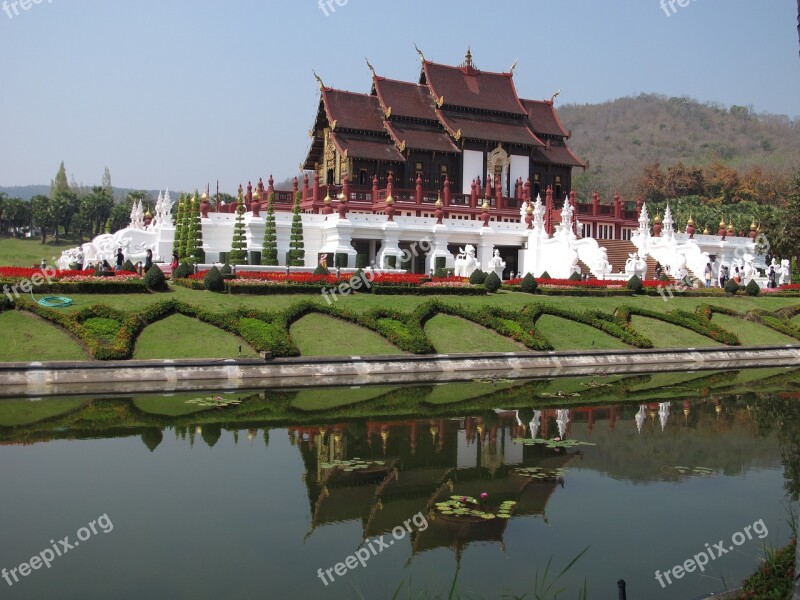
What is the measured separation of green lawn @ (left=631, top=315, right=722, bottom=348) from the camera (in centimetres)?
3052

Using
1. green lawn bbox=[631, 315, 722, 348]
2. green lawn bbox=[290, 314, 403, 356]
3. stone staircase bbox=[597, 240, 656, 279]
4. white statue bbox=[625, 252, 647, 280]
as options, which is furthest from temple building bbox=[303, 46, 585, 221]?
green lawn bbox=[290, 314, 403, 356]

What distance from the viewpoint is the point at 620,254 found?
44906mm

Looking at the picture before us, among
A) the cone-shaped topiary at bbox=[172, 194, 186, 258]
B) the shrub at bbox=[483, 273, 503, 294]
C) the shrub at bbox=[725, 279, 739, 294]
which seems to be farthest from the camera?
the cone-shaped topiary at bbox=[172, 194, 186, 258]

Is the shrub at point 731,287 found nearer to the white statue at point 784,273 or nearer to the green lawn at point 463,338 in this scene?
the white statue at point 784,273

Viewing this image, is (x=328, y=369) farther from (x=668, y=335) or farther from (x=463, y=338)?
(x=668, y=335)

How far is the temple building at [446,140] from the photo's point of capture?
5028cm

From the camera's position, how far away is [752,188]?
296 ft

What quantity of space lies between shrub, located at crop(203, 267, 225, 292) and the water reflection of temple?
41.4 ft

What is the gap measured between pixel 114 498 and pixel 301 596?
14.5 feet

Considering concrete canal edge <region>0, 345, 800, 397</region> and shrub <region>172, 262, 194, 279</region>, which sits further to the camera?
shrub <region>172, 262, 194, 279</region>

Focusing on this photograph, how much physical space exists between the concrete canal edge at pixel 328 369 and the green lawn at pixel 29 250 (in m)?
47.9

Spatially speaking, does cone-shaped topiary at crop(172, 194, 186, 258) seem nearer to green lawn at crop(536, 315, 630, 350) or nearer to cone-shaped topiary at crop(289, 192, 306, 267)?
cone-shaped topiary at crop(289, 192, 306, 267)

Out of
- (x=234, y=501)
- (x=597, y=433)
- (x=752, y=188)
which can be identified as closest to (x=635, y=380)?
(x=597, y=433)

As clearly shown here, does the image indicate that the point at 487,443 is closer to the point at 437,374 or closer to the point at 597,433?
the point at 597,433
